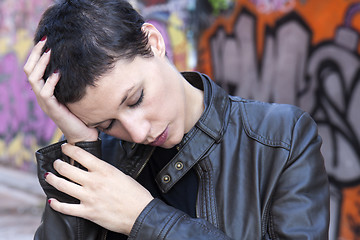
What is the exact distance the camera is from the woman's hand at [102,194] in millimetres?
1432

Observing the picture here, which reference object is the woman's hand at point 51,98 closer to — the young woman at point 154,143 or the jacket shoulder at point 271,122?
the young woman at point 154,143

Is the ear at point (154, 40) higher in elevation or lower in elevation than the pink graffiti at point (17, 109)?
higher

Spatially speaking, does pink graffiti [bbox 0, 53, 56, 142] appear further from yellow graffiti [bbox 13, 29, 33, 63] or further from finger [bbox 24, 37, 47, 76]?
finger [bbox 24, 37, 47, 76]

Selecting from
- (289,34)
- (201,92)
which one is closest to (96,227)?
(201,92)

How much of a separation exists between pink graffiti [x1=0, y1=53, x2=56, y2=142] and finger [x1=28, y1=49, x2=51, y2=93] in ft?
23.9

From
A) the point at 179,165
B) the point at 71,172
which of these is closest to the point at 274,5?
the point at 179,165

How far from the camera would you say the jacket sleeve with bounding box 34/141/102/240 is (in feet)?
5.13

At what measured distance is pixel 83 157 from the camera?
1.54 m

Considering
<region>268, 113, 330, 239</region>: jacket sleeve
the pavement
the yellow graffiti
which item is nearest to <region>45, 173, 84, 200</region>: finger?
<region>268, 113, 330, 239</region>: jacket sleeve

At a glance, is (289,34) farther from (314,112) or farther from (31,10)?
(31,10)

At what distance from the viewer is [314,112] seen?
4004 millimetres

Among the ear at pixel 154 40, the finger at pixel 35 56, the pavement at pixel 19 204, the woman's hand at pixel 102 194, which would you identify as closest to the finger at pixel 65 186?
the woman's hand at pixel 102 194

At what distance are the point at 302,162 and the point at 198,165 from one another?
0.39m

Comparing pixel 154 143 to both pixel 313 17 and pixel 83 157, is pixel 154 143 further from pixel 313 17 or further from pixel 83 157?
pixel 313 17
